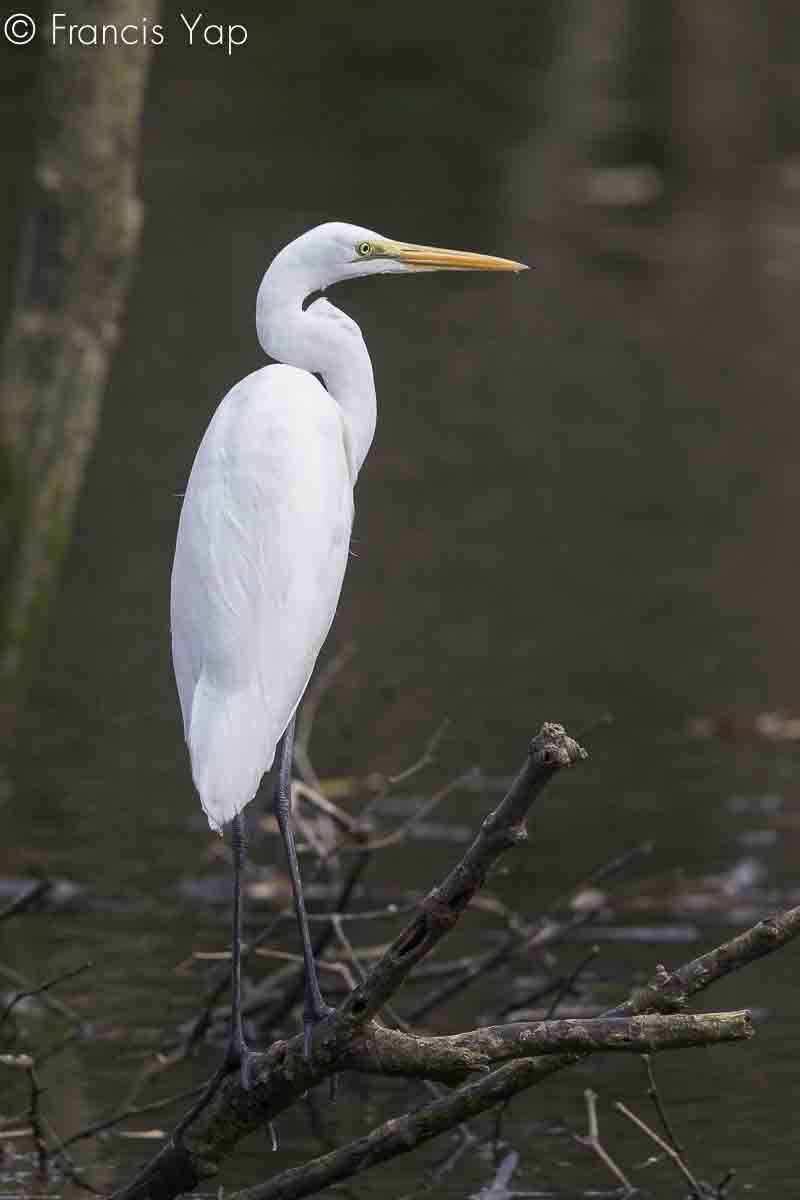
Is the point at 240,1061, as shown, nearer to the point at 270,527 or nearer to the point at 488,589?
the point at 270,527

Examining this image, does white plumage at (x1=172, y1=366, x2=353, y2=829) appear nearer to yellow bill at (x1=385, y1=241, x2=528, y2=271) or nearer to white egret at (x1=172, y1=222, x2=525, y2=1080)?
white egret at (x1=172, y1=222, x2=525, y2=1080)

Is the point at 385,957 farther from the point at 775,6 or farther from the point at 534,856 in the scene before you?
the point at 775,6

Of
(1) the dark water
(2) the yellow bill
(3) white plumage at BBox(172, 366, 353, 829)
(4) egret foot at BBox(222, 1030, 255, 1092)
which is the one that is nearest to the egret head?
(2) the yellow bill

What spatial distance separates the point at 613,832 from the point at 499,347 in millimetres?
5653

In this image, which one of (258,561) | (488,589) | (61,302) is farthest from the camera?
(488,589)

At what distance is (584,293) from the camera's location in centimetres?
1210

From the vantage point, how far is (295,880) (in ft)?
10.6

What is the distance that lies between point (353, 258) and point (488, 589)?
4.61 meters

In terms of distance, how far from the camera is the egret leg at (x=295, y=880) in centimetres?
318

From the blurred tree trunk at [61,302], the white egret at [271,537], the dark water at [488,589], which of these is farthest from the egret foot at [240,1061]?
the blurred tree trunk at [61,302]

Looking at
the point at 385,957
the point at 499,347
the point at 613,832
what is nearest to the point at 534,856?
the point at 613,832

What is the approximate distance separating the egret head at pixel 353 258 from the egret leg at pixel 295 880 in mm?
620

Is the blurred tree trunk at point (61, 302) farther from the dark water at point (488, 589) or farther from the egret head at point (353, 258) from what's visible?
the egret head at point (353, 258)

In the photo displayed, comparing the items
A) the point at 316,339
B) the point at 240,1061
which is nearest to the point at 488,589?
the point at 316,339
